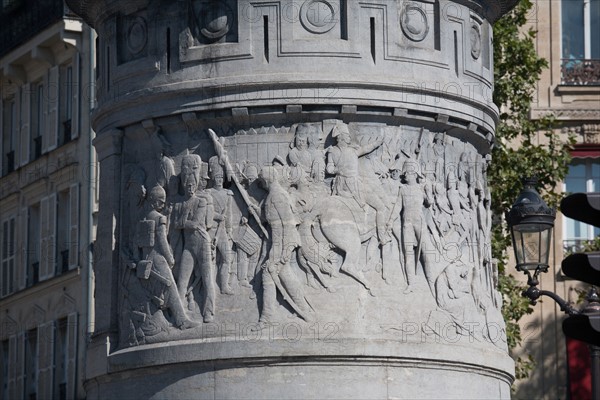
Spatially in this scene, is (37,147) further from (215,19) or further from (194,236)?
(194,236)

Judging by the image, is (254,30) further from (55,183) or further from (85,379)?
(55,183)

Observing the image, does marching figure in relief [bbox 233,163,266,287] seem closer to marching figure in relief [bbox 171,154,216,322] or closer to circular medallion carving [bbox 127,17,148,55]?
marching figure in relief [bbox 171,154,216,322]

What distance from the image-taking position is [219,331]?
23.3 meters

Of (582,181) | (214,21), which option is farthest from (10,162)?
(214,21)

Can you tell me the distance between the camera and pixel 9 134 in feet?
180

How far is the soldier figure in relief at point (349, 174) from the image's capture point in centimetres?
2353

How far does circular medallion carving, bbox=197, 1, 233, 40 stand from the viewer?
23984 mm

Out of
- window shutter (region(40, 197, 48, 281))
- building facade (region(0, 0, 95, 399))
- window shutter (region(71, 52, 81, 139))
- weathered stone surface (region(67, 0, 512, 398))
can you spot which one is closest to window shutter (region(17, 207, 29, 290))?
building facade (region(0, 0, 95, 399))

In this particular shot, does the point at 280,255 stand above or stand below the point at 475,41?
below

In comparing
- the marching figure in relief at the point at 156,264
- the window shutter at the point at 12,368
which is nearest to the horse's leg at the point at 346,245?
the marching figure in relief at the point at 156,264

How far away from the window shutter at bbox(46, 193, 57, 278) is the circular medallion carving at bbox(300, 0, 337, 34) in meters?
27.9

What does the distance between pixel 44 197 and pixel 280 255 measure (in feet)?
96.5

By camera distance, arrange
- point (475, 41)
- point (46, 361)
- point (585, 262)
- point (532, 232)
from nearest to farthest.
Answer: point (585, 262), point (475, 41), point (532, 232), point (46, 361)

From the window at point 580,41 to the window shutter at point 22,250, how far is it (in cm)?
1331
